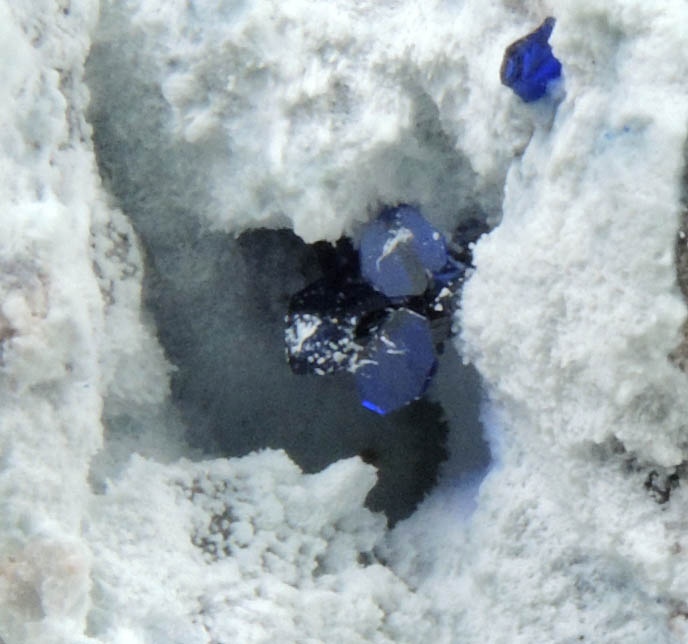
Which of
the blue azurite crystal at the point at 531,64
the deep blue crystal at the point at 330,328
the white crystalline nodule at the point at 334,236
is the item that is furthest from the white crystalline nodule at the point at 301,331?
the blue azurite crystal at the point at 531,64

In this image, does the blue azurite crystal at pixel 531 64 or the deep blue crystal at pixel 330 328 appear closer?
the blue azurite crystal at pixel 531 64

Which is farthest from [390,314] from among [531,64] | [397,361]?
[531,64]

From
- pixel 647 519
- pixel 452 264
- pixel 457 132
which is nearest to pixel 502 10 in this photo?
pixel 457 132

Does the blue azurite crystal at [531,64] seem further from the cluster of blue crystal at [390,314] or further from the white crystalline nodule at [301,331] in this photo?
the white crystalline nodule at [301,331]

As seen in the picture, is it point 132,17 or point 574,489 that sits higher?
point 132,17

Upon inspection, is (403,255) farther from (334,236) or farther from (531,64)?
(531,64)

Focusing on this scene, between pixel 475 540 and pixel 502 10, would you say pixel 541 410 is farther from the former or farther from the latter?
pixel 502 10
